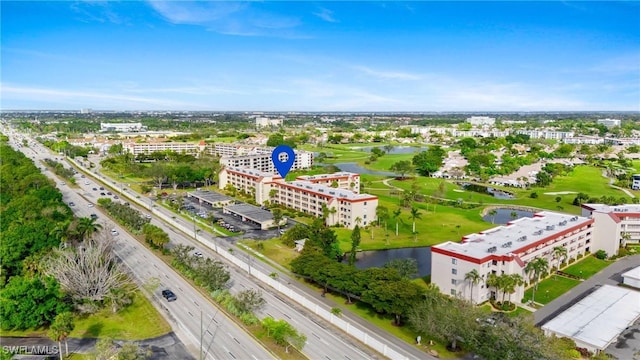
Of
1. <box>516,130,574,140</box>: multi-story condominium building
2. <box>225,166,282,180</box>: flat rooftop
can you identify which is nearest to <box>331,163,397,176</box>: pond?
<box>225,166,282,180</box>: flat rooftop

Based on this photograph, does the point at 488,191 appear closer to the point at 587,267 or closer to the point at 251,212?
the point at 587,267

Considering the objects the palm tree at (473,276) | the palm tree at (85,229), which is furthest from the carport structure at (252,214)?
the palm tree at (473,276)

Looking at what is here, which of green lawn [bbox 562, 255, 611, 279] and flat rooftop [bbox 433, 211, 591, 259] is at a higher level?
flat rooftop [bbox 433, 211, 591, 259]

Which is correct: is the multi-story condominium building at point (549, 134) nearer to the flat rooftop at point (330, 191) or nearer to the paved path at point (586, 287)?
the paved path at point (586, 287)

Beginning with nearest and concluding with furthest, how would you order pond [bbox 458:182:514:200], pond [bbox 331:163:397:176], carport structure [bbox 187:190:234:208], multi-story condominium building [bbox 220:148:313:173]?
carport structure [bbox 187:190:234:208], pond [bbox 458:182:514:200], multi-story condominium building [bbox 220:148:313:173], pond [bbox 331:163:397:176]

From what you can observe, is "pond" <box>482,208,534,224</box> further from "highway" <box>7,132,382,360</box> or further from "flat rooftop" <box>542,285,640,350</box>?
"highway" <box>7,132,382,360</box>

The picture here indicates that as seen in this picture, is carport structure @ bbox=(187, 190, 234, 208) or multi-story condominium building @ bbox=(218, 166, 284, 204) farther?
multi-story condominium building @ bbox=(218, 166, 284, 204)

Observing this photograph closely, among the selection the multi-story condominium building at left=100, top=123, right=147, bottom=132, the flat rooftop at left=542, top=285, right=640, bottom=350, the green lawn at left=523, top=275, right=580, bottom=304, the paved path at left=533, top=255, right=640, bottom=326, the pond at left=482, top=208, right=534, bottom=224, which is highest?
the multi-story condominium building at left=100, top=123, right=147, bottom=132
